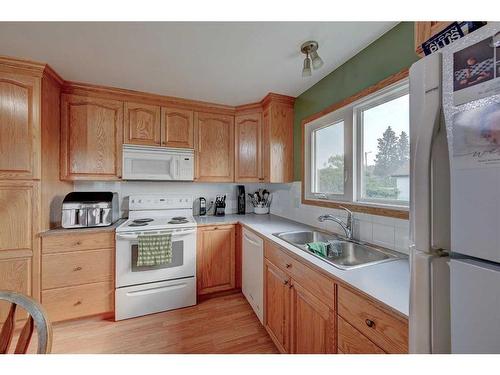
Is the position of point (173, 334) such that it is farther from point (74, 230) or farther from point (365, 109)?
point (365, 109)

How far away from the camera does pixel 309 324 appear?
3.75ft

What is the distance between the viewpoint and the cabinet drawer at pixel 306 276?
3.27 feet

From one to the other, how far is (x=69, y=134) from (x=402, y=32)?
282 centimetres

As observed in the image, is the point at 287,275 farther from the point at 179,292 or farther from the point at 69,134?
the point at 69,134

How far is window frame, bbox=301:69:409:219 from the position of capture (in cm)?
132

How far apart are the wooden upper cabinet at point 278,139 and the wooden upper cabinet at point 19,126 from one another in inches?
80.7

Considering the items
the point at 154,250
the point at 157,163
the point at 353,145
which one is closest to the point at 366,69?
the point at 353,145

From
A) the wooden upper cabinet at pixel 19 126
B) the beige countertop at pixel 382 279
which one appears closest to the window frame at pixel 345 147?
the beige countertop at pixel 382 279

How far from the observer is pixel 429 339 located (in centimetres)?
51

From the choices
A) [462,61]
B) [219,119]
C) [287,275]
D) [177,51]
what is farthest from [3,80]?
[462,61]

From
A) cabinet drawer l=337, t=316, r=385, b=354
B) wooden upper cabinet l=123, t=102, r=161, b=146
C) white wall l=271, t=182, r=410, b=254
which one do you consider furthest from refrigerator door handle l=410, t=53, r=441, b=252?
wooden upper cabinet l=123, t=102, r=161, b=146

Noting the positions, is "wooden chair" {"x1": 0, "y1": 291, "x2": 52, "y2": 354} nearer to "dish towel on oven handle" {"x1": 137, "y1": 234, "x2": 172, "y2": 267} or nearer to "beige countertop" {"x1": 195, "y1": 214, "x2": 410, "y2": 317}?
"beige countertop" {"x1": 195, "y1": 214, "x2": 410, "y2": 317}

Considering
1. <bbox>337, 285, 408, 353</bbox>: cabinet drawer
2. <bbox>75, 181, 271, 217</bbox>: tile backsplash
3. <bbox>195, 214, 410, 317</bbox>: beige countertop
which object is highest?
<bbox>75, 181, 271, 217</bbox>: tile backsplash

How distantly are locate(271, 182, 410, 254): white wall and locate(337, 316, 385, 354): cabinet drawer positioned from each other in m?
0.61
